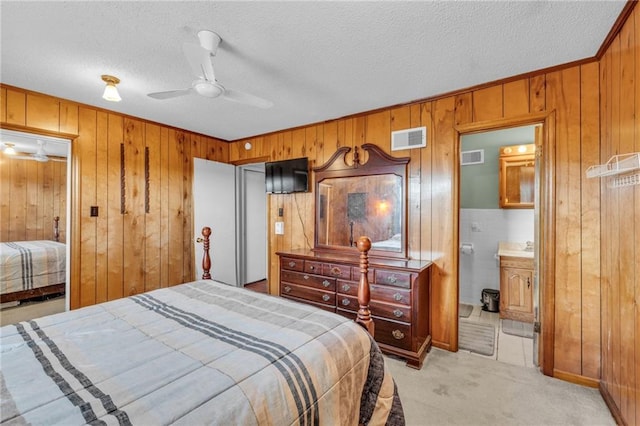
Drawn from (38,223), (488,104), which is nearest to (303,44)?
(488,104)

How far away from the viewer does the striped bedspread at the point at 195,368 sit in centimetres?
87

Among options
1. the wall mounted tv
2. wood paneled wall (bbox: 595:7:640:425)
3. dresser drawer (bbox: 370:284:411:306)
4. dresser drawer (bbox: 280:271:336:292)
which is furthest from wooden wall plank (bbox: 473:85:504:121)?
dresser drawer (bbox: 280:271:336:292)

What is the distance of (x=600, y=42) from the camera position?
188 centimetres

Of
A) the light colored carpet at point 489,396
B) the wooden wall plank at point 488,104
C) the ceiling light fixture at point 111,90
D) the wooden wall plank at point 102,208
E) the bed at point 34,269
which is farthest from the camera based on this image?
the wooden wall plank at point 102,208

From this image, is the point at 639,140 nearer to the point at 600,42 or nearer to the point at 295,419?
the point at 600,42

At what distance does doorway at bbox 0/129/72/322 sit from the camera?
2.91 m

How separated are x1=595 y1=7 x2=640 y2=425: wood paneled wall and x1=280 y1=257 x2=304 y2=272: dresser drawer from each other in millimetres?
2456

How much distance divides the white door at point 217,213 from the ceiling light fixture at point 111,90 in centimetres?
159

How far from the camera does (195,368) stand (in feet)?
3.50

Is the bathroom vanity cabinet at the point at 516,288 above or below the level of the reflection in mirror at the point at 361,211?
below

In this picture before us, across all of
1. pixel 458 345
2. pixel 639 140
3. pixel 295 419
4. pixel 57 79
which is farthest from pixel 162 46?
pixel 458 345

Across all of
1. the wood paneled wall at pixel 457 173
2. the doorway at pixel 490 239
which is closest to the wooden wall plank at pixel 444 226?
the wood paneled wall at pixel 457 173

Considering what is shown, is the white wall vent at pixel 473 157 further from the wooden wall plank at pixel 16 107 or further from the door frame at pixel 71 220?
the wooden wall plank at pixel 16 107

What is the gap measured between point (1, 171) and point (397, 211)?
4.01m
